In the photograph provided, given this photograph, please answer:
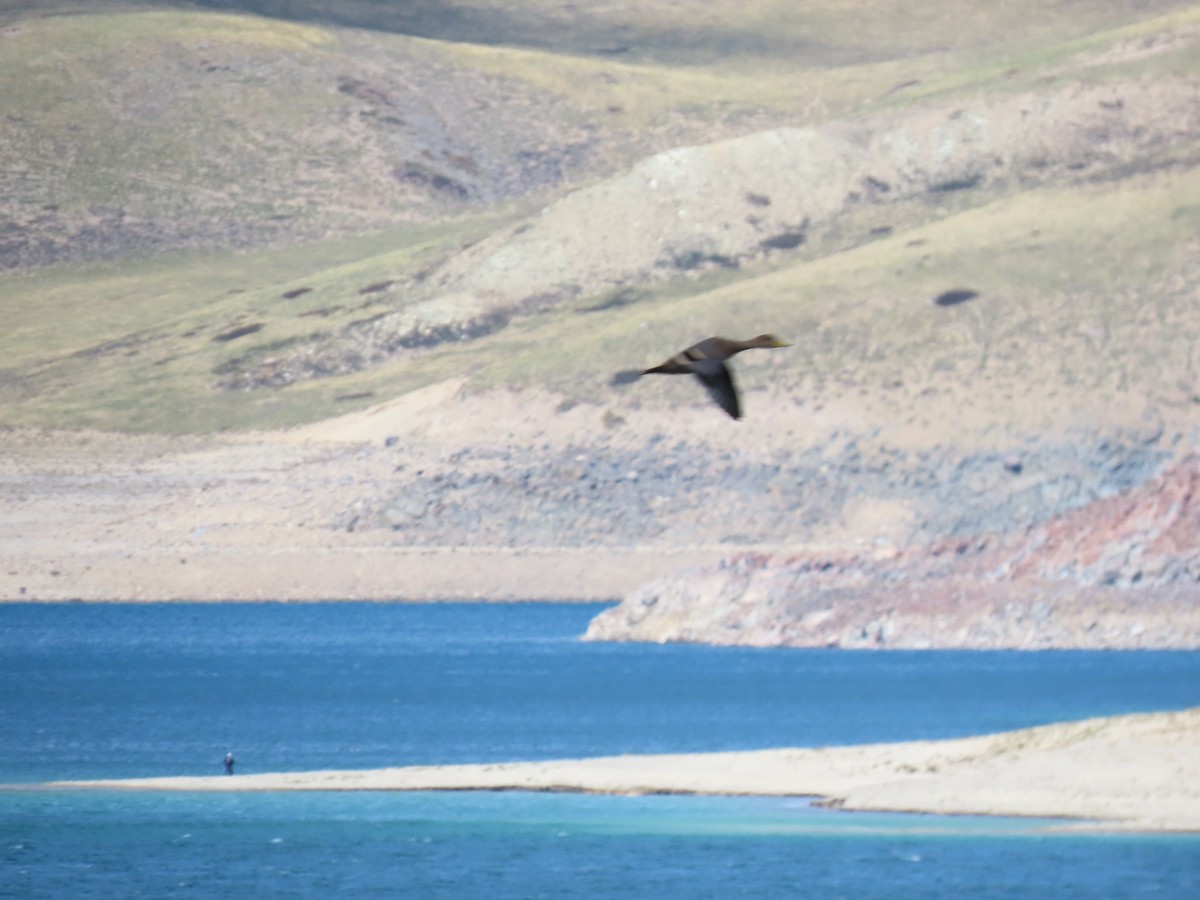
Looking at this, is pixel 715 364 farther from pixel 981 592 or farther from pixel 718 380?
pixel 981 592

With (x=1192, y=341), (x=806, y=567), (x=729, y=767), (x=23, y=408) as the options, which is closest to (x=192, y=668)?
(x=806, y=567)

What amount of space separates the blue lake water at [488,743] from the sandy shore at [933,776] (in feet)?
2.22

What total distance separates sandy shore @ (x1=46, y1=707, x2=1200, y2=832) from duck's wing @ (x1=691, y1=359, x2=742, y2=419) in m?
23.7

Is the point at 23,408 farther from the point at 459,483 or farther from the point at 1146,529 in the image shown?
the point at 1146,529

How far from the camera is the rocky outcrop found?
77.5m

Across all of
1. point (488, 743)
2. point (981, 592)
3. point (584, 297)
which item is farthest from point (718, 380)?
point (584, 297)

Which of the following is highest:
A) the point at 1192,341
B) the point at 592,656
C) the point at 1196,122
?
the point at 1196,122

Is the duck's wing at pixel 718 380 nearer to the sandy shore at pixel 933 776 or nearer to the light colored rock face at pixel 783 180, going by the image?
the sandy shore at pixel 933 776

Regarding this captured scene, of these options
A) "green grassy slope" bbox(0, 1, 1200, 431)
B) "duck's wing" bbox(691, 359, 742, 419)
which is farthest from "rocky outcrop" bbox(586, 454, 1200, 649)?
"duck's wing" bbox(691, 359, 742, 419)

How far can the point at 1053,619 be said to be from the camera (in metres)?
78.7

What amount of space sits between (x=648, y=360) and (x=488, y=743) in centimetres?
6834

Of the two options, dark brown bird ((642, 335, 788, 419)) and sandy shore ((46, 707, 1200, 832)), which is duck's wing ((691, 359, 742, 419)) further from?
sandy shore ((46, 707, 1200, 832))

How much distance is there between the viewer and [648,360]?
412 feet

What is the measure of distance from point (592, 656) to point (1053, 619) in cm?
1353
